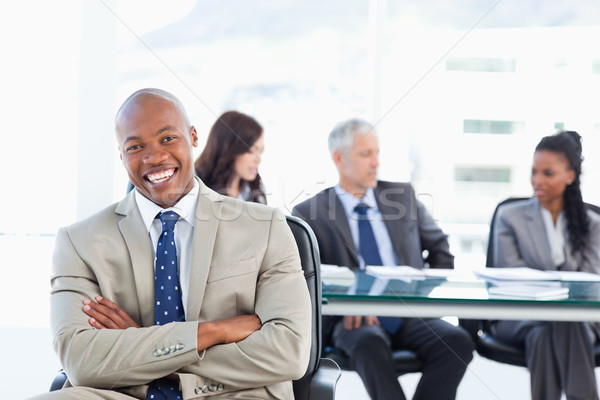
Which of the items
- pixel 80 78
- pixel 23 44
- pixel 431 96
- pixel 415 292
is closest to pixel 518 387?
pixel 415 292

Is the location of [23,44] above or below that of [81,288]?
above

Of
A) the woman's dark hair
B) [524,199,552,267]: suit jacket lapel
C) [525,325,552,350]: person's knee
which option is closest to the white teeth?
[525,325,552,350]: person's knee

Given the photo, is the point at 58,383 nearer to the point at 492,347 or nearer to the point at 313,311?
the point at 313,311

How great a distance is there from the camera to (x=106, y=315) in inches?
56.9

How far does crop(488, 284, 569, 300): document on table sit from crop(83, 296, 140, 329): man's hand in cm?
114

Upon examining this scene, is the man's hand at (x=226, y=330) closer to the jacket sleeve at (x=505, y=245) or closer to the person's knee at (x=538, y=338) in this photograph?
the person's knee at (x=538, y=338)

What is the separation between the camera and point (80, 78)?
4145 millimetres

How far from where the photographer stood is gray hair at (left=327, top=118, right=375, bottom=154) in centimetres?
325

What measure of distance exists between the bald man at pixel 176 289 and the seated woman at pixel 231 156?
4.91 feet

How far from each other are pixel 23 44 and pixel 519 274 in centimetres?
350

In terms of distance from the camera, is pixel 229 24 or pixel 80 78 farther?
pixel 229 24

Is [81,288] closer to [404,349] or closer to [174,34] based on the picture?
[404,349]

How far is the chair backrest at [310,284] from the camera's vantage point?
156 cm

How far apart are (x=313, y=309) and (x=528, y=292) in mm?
882
